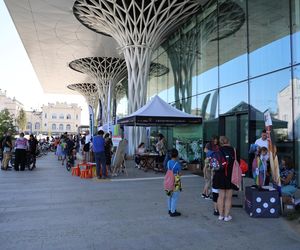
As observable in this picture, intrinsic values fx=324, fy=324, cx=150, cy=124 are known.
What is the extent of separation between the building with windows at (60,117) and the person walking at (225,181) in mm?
102446

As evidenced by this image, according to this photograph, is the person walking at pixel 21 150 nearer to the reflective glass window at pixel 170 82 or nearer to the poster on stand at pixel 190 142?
the poster on stand at pixel 190 142

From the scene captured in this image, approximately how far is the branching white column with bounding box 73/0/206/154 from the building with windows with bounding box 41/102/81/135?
89346 mm

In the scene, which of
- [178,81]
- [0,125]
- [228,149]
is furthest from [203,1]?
[0,125]

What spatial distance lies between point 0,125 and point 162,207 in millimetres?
51663

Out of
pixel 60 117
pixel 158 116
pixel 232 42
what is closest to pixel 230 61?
pixel 232 42

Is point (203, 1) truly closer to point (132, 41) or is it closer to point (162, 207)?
point (132, 41)

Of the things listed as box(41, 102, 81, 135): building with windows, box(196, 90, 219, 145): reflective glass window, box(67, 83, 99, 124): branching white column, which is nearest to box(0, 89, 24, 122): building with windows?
box(41, 102, 81, 135): building with windows

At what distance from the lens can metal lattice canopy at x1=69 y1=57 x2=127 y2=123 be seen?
1257 inches

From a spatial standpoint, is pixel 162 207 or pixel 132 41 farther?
pixel 132 41

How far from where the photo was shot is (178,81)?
65.0 ft

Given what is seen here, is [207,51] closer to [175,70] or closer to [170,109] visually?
[175,70]

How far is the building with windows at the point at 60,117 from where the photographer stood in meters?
107

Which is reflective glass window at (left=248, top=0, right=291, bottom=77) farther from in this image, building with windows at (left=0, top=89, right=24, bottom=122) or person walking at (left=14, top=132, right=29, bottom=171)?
building with windows at (left=0, top=89, right=24, bottom=122)

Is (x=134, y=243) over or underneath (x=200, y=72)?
underneath
